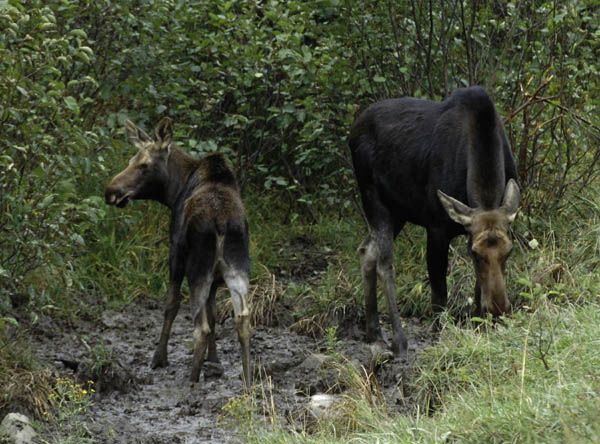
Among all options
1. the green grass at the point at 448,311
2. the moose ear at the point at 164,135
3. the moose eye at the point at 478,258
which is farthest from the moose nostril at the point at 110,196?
the moose eye at the point at 478,258

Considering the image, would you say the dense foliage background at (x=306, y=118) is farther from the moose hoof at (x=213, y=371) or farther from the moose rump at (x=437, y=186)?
the moose hoof at (x=213, y=371)

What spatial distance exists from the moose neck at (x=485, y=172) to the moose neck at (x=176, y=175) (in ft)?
8.06

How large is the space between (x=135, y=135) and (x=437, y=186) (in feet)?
8.60

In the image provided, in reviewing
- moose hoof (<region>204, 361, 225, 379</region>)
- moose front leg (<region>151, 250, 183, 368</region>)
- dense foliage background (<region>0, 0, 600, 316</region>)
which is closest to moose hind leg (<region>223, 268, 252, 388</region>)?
moose hoof (<region>204, 361, 225, 379</region>)

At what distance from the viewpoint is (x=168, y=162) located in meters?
10.2

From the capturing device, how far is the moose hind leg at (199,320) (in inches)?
354

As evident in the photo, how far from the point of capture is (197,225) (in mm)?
9039

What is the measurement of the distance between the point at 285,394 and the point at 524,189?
326 centimetres

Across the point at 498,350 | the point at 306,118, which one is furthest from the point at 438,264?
the point at 306,118

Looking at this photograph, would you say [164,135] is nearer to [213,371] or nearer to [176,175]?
[176,175]

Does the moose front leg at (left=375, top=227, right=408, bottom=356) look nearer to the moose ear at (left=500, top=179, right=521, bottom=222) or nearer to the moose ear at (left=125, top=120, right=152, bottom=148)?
the moose ear at (left=500, top=179, right=521, bottom=222)

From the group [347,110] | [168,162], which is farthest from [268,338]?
[347,110]

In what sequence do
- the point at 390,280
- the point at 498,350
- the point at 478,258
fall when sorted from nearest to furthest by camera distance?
the point at 498,350 → the point at 478,258 → the point at 390,280

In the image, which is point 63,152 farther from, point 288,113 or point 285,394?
point 288,113
